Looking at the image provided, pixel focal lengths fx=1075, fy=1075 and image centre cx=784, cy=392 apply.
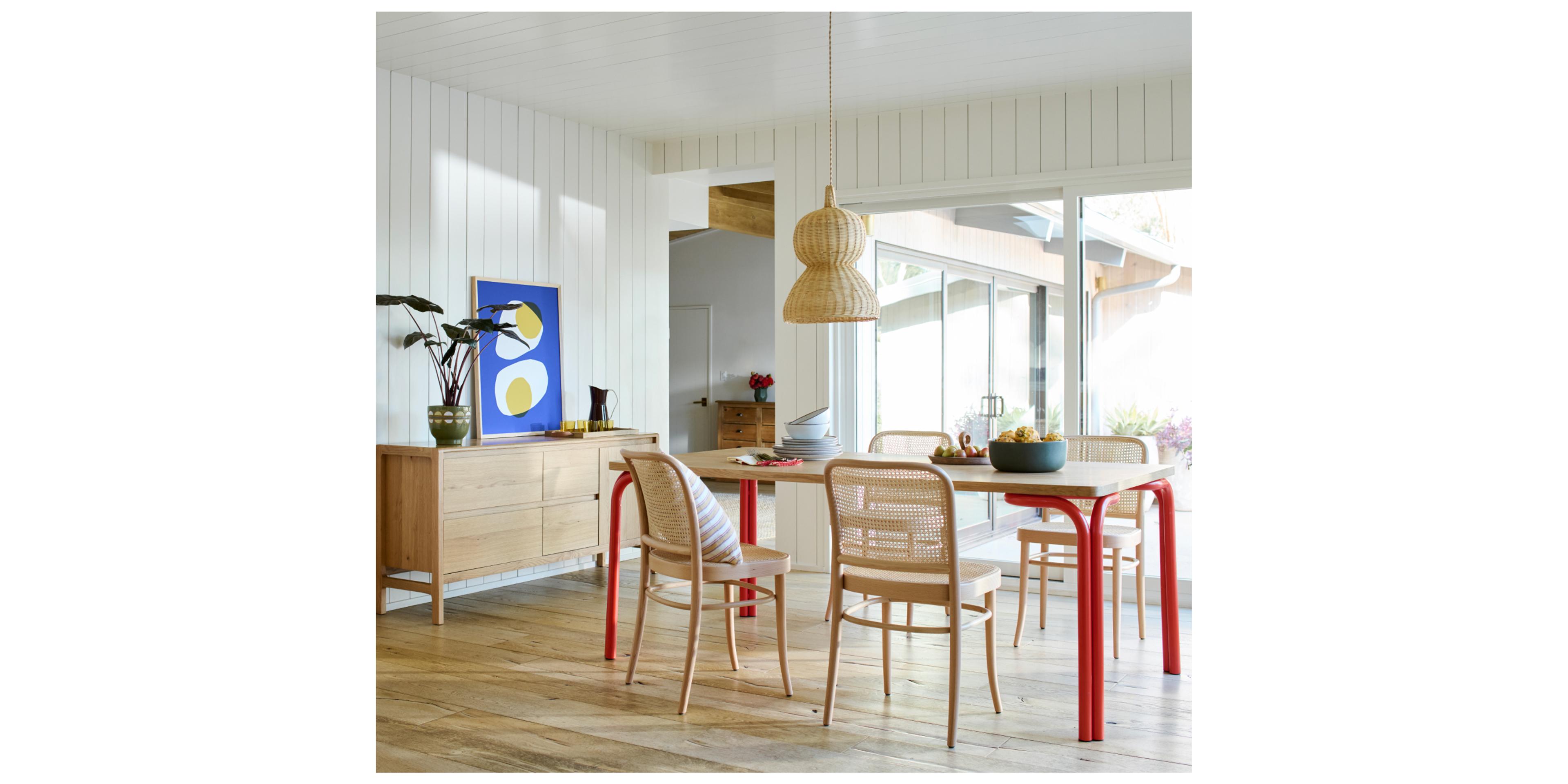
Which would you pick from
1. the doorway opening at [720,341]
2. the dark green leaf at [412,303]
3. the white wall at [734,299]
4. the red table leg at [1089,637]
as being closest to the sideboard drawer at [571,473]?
the dark green leaf at [412,303]

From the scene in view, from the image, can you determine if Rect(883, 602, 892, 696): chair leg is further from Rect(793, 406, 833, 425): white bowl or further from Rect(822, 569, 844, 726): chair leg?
Rect(793, 406, 833, 425): white bowl

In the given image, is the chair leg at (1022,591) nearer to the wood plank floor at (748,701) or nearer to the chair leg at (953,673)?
the wood plank floor at (748,701)

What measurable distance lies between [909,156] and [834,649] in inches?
126

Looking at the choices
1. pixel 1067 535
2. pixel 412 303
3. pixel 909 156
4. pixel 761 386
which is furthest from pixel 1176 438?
pixel 761 386

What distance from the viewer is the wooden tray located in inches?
206

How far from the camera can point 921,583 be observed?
2938 mm

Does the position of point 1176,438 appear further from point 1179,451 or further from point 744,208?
point 744,208

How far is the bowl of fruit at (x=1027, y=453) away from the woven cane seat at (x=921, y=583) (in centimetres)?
33

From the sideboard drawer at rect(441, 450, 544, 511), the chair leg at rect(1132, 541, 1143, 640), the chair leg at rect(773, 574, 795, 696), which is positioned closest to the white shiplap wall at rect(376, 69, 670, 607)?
the sideboard drawer at rect(441, 450, 544, 511)
